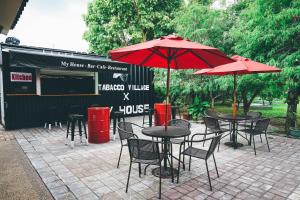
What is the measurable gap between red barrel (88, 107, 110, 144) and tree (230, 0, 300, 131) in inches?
203

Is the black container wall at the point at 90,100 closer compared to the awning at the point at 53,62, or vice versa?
the awning at the point at 53,62

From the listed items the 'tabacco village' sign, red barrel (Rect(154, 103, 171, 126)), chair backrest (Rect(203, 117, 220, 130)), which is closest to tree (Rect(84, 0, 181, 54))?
the 'tabacco village' sign

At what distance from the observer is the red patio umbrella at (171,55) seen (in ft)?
10.3

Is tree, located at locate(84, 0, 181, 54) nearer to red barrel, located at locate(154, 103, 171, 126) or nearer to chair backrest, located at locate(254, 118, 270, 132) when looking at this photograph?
red barrel, located at locate(154, 103, 171, 126)

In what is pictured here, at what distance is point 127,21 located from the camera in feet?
53.9

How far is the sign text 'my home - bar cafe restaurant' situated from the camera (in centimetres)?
706

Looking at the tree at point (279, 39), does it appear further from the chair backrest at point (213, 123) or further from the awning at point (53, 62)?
the awning at point (53, 62)

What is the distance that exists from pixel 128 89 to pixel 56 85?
3.41 meters

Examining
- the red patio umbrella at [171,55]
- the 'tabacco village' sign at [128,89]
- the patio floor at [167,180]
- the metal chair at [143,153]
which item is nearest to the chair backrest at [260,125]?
the patio floor at [167,180]

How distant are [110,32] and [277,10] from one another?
1261 cm

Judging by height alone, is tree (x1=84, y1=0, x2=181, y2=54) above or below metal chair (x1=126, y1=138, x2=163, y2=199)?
above

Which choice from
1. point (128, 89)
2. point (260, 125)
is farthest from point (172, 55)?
point (128, 89)

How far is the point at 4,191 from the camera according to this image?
329cm

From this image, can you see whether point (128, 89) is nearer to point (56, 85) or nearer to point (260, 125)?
point (56, 85)
